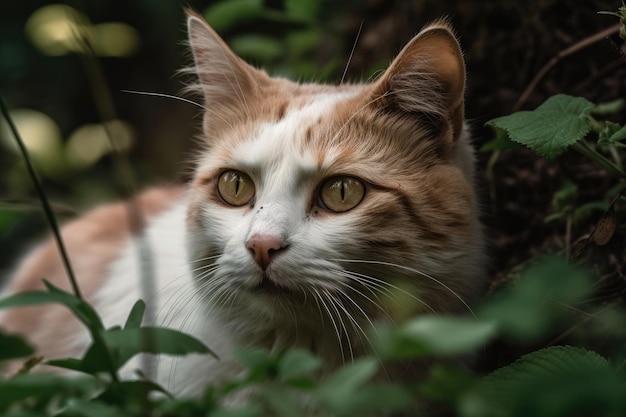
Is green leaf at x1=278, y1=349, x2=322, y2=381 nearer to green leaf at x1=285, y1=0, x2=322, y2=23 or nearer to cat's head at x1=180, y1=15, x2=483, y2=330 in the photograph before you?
cat's head at x1=180, y1=15, x2=483, y2=330

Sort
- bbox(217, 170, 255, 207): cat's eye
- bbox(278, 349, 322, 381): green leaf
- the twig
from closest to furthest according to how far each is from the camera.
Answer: bbox(278, 349, 322, 381): green leaf < bbox(217, 170, 255, 207): cat's eye < the twig

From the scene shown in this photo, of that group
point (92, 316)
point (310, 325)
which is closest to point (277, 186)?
point (310, 325)

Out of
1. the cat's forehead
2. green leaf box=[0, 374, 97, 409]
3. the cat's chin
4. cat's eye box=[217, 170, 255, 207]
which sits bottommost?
the cat's chin

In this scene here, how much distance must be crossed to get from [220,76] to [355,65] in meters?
1.13

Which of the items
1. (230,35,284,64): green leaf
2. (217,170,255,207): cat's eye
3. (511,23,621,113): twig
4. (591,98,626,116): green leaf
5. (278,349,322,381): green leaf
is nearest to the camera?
(278,349,322,381): green leaf

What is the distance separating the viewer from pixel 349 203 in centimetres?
174

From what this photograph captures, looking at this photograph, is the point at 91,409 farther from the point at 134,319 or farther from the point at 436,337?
the point at 436,337

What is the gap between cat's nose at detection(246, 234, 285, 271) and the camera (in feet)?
5.17

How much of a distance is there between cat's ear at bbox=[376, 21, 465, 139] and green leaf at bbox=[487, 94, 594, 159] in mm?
215

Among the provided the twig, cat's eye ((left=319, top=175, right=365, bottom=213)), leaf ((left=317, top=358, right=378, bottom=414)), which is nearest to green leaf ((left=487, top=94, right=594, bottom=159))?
cat's eye ((left=319, top=175, right=365, bottom=213))

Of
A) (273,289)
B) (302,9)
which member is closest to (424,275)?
(273,289)

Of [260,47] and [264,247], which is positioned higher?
[260,47]

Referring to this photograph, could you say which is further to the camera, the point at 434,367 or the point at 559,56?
the point at 559,56

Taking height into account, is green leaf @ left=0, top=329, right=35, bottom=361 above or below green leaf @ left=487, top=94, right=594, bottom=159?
below
